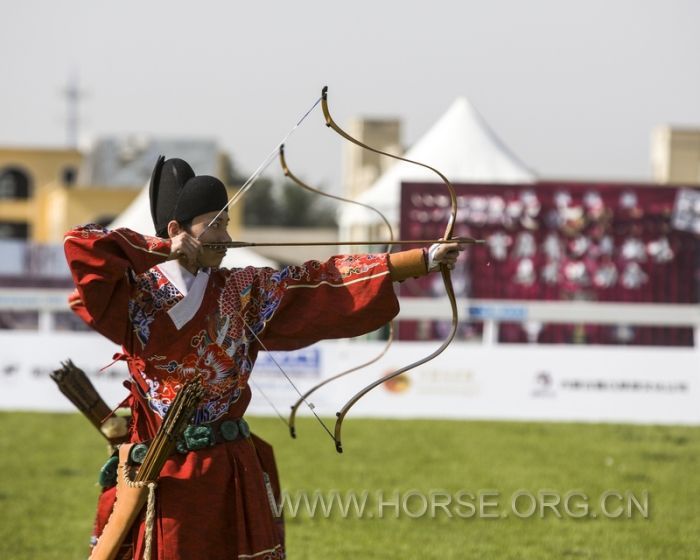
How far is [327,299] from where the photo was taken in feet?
13.4

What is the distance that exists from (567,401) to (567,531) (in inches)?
148

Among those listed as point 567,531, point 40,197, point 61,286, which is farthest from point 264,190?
point 567,531

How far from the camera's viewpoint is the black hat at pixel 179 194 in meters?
4.03

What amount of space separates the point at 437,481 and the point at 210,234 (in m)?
4.64

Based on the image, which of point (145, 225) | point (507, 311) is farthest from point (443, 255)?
point (145, 225)

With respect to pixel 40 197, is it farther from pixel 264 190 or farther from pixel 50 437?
pixel 50 437

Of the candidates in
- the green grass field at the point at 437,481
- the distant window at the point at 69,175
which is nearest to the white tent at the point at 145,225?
the green grass field at the point at 437,481

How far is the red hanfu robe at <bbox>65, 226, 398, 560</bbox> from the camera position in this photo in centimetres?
395

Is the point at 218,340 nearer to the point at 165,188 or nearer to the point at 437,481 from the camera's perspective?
the point at 165,188

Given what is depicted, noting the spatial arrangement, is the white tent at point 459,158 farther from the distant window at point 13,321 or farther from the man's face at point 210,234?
the man's face at point 210,234

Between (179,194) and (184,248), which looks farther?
(179,194)

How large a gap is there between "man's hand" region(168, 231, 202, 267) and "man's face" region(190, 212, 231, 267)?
0.51 feet

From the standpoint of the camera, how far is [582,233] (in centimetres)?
1324

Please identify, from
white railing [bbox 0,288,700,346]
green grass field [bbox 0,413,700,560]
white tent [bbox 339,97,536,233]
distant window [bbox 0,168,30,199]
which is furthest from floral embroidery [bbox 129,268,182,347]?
distant window [bbox 0,168,30,199]
